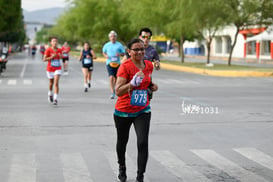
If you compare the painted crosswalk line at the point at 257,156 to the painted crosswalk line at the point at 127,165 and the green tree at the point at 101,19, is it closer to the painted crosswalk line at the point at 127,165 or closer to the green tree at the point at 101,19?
the painted crosswalk line at the point at 127,165

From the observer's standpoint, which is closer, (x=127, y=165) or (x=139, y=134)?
(x=139, y=134)

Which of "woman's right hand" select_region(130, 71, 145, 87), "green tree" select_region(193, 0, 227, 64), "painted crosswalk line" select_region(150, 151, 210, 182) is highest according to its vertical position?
"green tree" select_region(193, 0, 227, 64)

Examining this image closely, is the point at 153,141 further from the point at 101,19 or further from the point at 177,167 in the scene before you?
the point at 101,19

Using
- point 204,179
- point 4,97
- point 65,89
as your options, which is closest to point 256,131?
point 204,179

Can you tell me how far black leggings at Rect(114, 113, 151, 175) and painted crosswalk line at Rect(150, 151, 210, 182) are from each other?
696 mm

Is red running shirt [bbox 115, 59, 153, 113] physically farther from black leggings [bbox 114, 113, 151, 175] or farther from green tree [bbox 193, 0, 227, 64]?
green tree [bbox 193, 0, 227, 64]

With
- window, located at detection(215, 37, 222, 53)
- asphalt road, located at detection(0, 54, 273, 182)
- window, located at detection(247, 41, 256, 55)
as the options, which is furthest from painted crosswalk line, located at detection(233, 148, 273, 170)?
window, located at detection(215, 37, 222, 53)

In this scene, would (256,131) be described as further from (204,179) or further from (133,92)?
(133,92)

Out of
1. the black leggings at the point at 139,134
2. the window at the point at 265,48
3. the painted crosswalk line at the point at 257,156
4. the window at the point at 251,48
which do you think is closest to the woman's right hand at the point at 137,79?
the black leggings at the point at 139,134

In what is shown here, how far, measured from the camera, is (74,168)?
7.46m

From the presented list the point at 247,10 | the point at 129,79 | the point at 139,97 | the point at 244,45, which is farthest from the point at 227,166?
the point at 244,45

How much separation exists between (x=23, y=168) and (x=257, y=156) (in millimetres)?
3162

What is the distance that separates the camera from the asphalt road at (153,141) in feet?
23.6

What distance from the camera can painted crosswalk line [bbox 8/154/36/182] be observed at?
689cm
